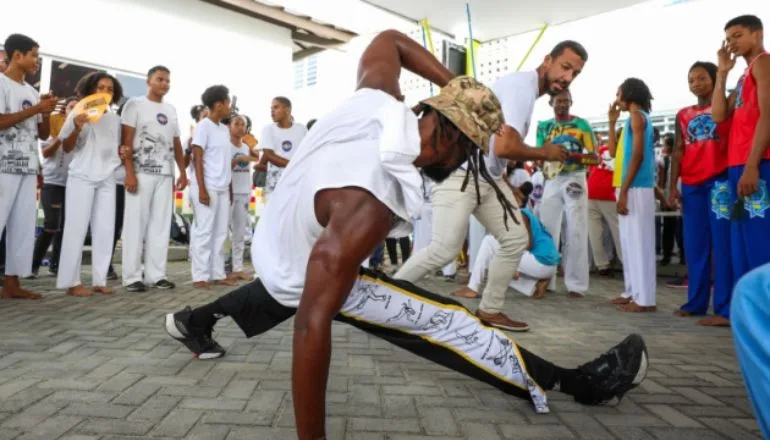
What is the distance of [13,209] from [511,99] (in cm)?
401

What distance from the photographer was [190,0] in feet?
32.9

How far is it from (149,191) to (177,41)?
5.67m

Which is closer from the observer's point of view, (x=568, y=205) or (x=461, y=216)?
(x=461, y=216)

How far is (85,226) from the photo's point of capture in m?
4.79

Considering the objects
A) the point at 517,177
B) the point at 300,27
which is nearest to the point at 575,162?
the point at 517,177

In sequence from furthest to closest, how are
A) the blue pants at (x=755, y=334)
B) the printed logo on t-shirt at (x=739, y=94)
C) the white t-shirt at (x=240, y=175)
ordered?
the white t-shirt at (x=240, y=175), the printed logo on t-shirt at (x=739, y=94), the blue pants at (x=755, y=334)

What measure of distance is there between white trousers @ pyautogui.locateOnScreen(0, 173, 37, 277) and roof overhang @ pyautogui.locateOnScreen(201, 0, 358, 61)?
676 cm

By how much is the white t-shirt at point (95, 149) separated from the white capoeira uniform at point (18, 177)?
36 centimetres

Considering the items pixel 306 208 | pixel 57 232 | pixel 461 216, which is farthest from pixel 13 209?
pixel 306 208

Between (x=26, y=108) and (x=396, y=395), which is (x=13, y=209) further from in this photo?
(x=396, y=395)

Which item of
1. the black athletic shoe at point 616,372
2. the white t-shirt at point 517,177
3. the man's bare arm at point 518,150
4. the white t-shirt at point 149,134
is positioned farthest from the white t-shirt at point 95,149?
the white t-shirt at point 517,177

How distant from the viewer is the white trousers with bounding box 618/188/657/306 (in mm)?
4594

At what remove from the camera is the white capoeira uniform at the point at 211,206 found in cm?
554

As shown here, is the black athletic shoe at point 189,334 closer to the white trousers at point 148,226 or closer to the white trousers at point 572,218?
the white trousers at point 148,226
